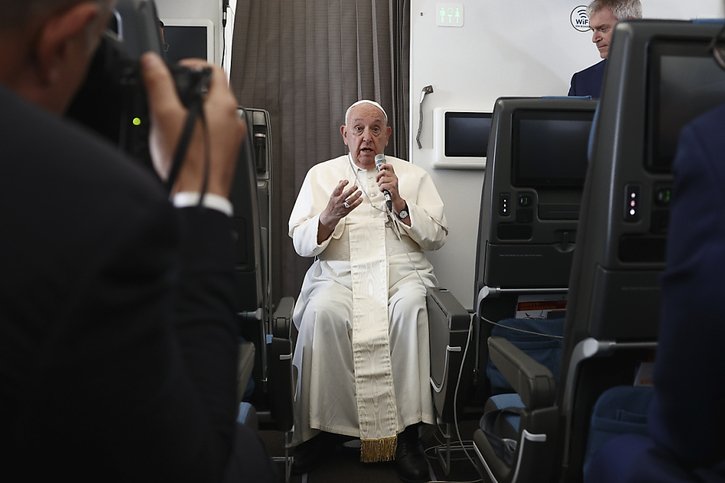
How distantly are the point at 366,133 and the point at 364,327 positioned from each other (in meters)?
1.09

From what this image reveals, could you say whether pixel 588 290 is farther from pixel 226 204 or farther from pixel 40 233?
pixel 40 233

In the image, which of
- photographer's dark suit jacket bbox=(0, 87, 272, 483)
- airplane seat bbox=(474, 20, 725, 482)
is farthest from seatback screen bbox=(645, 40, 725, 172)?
photographer's dark suit jacket bbox=(0, 87, 272, 483)

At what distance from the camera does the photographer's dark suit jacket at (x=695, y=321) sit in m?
0.81

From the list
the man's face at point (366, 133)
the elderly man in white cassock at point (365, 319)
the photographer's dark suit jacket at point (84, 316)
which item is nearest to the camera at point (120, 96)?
the photographer's dark suit jacket at point (84, 316)

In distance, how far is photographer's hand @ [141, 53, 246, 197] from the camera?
0.69m

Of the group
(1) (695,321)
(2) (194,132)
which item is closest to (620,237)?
(1) (695,321)

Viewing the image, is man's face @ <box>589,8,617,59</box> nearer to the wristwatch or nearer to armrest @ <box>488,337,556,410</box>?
the wristwatch

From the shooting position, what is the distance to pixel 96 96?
78 centimetres

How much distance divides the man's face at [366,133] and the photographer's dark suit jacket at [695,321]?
96.8 inches

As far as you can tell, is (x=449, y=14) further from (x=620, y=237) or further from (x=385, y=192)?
(x=620, y=237)

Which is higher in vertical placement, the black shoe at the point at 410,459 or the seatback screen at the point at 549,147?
the seatback screen at the point at 549,147

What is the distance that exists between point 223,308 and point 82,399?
20cm

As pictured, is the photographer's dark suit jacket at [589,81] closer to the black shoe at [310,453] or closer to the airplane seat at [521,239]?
the airplane seat at [521,239]

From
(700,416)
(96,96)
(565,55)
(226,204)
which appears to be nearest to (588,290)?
(700,416)
